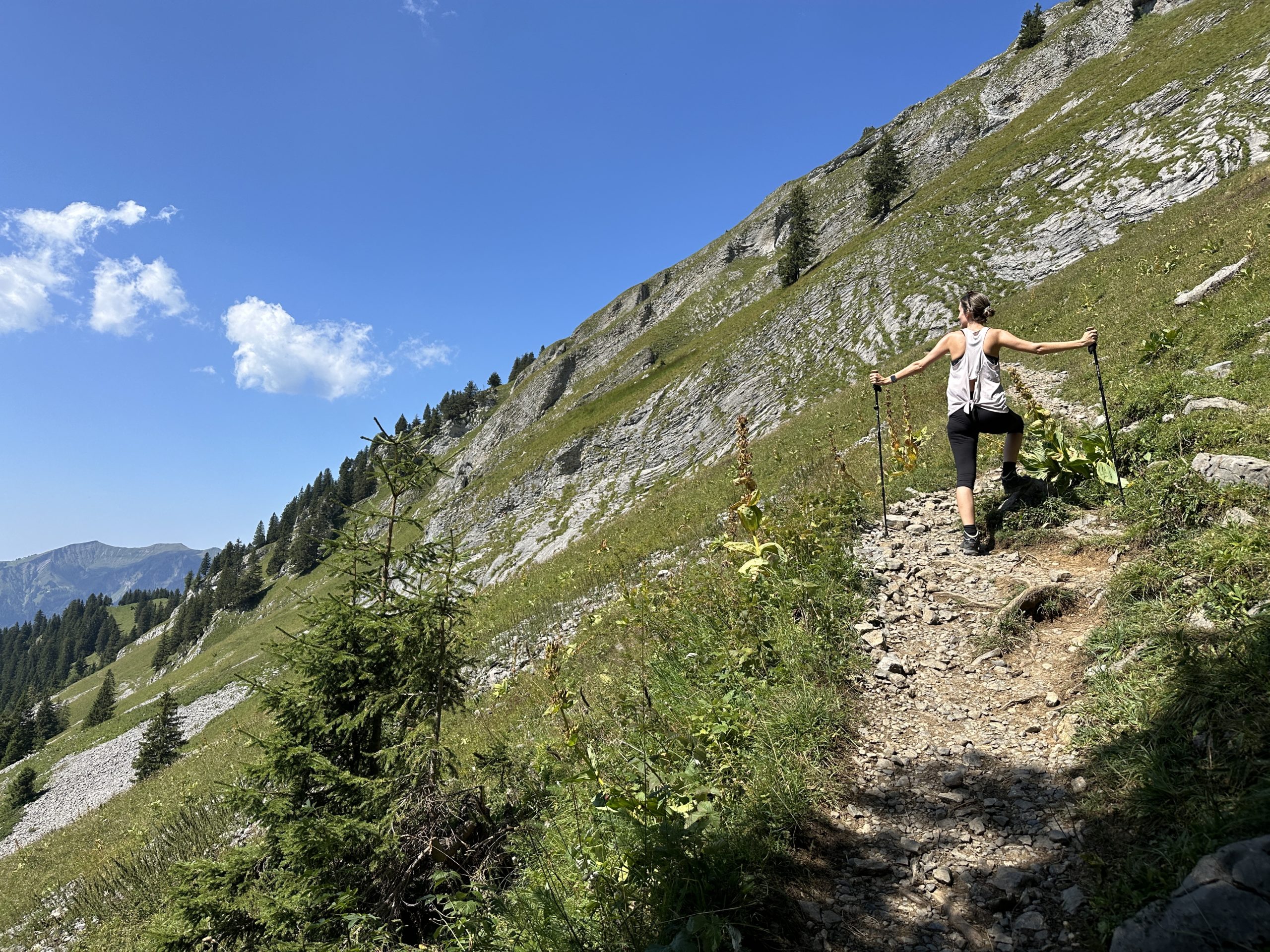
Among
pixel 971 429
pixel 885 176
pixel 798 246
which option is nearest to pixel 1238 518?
pixel 971 429

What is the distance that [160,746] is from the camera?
2444 centimetres

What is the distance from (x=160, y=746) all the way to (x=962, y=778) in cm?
3317

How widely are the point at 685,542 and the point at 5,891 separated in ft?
65.9

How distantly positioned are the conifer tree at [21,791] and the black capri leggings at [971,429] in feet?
161

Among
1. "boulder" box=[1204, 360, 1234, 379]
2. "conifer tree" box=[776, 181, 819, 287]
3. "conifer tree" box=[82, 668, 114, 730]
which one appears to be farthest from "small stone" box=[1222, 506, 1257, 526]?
"conifer tree" box=[82, 668, 114, 730]

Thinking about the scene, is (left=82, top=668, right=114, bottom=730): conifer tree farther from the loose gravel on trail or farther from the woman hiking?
the woman hiking

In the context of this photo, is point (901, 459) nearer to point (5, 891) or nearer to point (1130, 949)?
point (1130, 949)

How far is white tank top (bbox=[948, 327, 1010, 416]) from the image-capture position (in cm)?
693

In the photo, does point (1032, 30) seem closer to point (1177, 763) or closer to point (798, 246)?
point (798, 246)

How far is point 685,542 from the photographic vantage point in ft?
49.5

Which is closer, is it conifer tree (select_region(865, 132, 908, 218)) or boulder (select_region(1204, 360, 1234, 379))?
boulder (select_region(1204, 360, 1234, 379))

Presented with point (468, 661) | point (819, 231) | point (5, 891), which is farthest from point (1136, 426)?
point (819, 231)

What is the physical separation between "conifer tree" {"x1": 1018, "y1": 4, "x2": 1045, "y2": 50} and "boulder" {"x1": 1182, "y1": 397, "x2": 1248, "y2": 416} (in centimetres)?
9020

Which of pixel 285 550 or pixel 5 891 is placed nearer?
pixel 5 891
